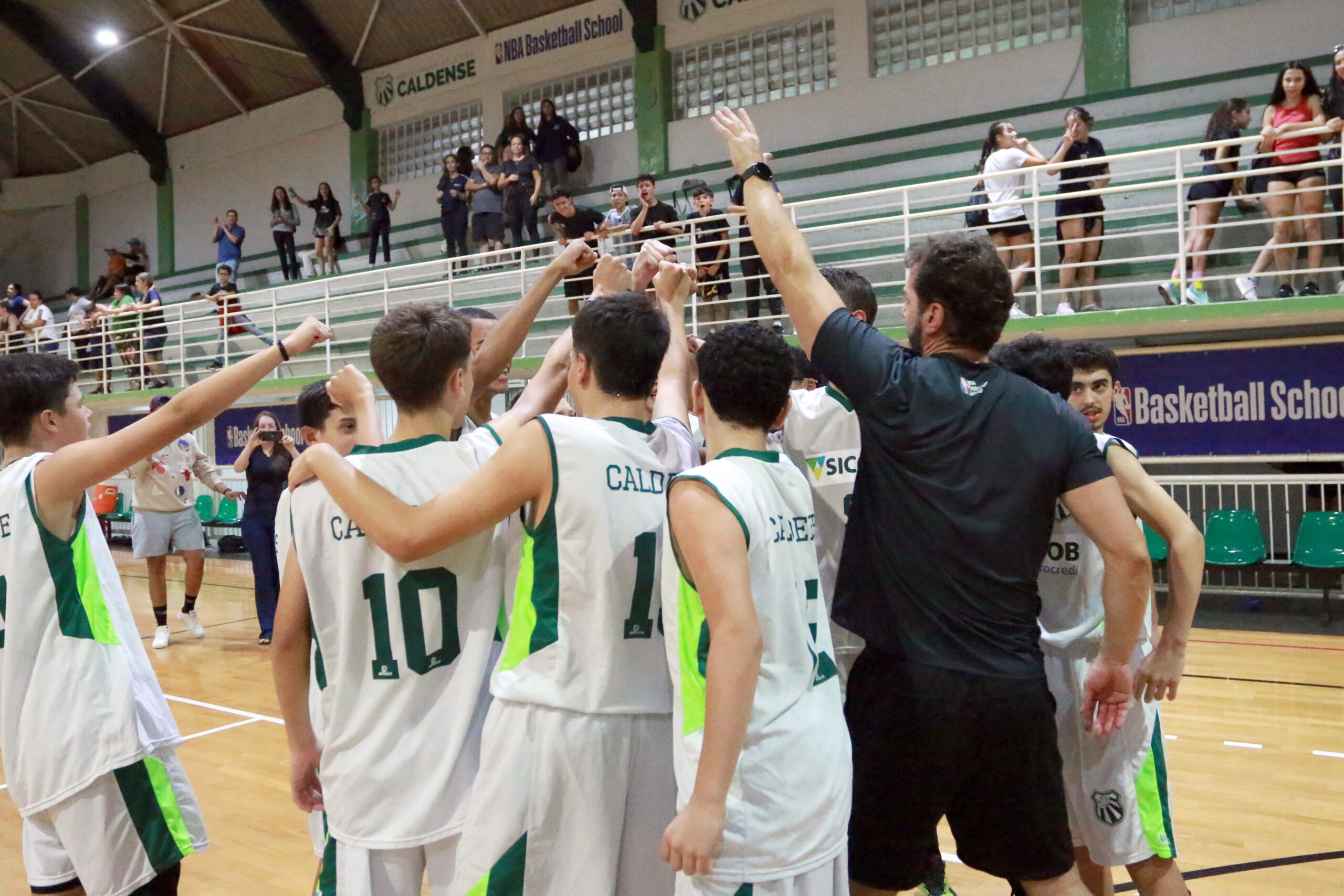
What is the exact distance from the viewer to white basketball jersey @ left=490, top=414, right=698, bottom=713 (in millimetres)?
2133

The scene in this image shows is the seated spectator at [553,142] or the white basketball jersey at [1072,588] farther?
the seated spectator at [553,142]

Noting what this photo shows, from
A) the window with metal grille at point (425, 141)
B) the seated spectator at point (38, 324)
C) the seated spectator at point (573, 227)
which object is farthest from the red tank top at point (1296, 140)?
the seated spectator at point (38, 324)

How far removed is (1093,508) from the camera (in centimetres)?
220

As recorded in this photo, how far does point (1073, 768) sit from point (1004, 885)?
122cm

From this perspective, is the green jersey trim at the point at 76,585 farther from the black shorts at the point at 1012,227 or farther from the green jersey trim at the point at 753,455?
the black shorts at the point at 1012,227

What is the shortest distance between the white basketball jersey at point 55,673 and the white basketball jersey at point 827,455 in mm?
1825

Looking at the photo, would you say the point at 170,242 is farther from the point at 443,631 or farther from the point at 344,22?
the point at 443,631

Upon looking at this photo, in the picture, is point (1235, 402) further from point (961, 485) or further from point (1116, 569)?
point (961, 485)

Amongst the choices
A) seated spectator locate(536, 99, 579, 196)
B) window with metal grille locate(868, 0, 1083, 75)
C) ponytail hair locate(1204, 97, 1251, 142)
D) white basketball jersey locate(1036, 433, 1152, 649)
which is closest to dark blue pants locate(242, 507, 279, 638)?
white basketball jersey locate(1036, 433, 1152, 649)

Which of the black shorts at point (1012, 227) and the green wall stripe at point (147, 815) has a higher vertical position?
the black shorts at point (1012, 227)

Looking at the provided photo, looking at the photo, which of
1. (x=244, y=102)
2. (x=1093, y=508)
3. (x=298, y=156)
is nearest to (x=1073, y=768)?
(x=1093, y=508)

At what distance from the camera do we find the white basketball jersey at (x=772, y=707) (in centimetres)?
196

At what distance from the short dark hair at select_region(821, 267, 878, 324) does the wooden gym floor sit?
2182 mm

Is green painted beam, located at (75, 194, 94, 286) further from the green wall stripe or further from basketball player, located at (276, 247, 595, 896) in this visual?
basketball player, located at (276, 247, 595, 896)
